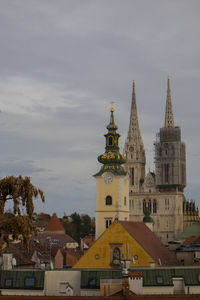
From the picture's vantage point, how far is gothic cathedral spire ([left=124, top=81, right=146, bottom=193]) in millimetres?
178375

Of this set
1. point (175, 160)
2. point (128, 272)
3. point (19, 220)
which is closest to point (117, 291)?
point (128, 272)

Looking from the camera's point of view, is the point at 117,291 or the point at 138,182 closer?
the point at 117,291

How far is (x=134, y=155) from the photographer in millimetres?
180875

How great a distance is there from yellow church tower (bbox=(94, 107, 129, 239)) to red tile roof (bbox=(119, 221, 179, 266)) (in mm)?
14275

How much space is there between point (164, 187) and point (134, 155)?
45.2ft

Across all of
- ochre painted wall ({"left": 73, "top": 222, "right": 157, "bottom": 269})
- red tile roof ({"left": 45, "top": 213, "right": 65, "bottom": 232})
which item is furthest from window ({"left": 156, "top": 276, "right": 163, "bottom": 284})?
red tile roof ({"left": 45, "top": 213, "right": 65, "bottom": 232})

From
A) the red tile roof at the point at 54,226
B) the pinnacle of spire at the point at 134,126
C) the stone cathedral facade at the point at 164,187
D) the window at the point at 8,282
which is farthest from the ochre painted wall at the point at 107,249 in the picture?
the pinnacle of spire at the point at 134,126

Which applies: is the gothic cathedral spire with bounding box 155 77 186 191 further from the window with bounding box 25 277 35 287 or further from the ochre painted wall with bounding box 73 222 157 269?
the window with bounding box 25 277 35 287

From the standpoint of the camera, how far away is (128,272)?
130 feet

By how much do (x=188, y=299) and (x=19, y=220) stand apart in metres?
16.4

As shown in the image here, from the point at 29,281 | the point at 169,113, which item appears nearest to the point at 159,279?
the point at 29,281

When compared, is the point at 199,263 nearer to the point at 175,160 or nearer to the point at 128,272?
the point at 128,272

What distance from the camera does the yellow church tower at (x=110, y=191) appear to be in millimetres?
85938

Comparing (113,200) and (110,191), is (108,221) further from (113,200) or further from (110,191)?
(110,191)
